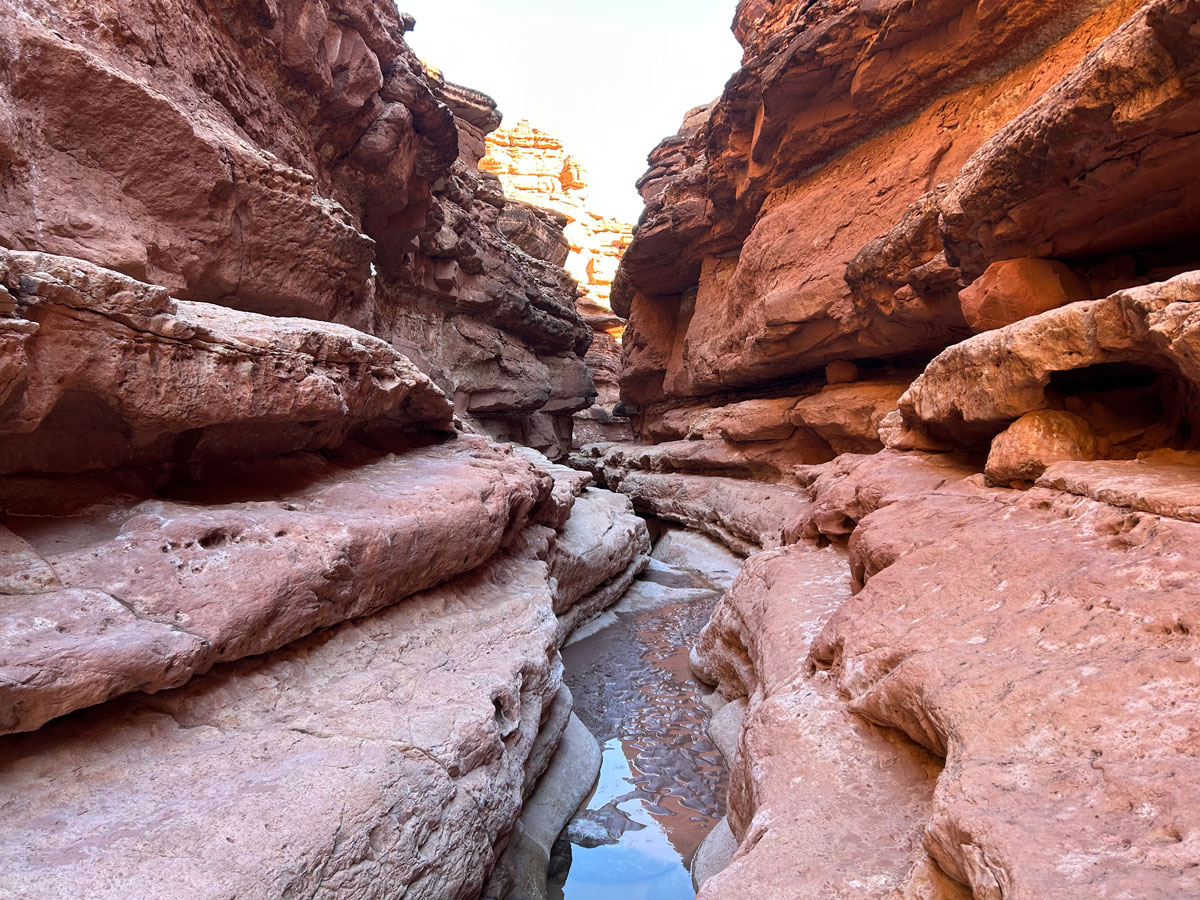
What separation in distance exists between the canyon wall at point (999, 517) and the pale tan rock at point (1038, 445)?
15 millimetres

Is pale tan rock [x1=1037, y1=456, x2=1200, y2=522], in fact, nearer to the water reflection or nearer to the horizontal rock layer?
the water reflection

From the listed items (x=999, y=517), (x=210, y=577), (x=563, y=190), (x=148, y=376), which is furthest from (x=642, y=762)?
(x=563, y=190)

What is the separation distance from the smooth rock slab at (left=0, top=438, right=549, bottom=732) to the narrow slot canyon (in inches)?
0.7

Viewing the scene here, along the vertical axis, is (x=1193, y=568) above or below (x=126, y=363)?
below

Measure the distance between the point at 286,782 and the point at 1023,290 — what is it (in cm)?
583

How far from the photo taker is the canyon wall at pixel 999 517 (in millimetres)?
1577

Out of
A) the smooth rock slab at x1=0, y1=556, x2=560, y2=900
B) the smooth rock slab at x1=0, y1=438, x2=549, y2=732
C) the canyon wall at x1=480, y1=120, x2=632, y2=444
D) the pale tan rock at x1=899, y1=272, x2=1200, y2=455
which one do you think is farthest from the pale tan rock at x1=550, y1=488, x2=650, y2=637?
the canyon wall at x1=480, y1=120, x2=632, y2=444

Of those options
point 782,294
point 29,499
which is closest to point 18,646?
point 29,499

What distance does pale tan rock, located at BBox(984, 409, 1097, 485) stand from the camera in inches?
131

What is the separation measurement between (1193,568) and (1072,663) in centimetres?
53

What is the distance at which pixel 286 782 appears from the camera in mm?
2316

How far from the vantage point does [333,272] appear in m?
7.45

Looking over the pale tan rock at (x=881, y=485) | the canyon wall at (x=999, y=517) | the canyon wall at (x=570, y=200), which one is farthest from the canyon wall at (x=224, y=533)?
the canyon wall at (x=570, y=200)

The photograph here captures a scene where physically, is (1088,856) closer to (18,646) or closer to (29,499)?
(18,646)
